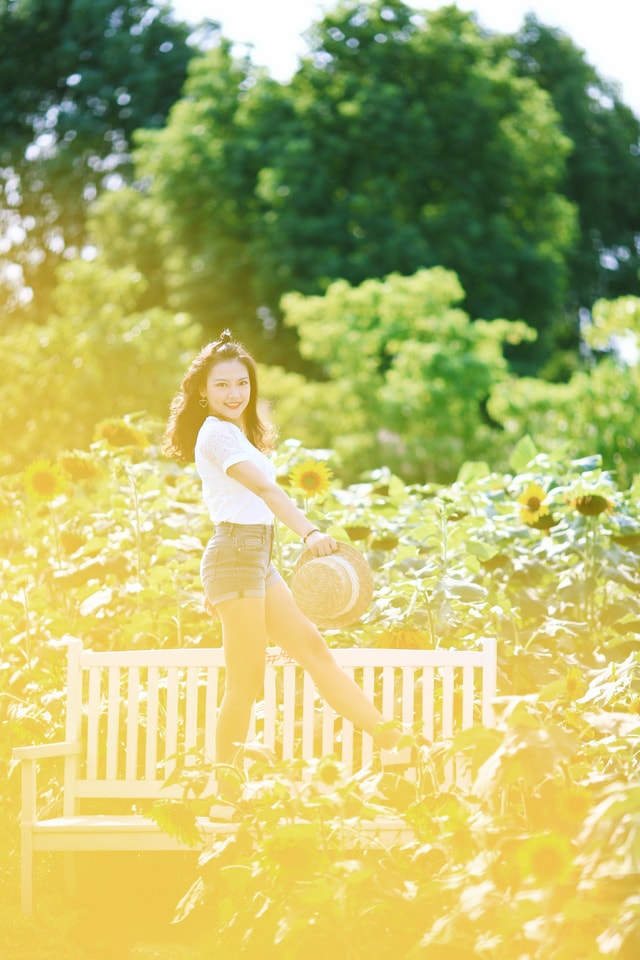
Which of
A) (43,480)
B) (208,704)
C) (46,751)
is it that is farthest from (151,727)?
(43,480)

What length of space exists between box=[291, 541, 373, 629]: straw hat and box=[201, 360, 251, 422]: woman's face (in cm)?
52

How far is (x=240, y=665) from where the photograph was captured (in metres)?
3.66

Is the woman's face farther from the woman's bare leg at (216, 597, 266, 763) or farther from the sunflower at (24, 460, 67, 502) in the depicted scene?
the sunflower at (24, 460, 67, 502)

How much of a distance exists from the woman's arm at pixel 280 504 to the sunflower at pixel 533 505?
139 cm

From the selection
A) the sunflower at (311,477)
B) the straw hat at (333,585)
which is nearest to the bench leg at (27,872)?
the straw hat at (333,585)

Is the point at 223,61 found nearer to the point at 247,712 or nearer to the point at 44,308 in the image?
the point at 44,308

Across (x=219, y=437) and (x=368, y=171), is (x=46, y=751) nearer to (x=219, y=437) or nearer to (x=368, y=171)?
(x=219, y=437)

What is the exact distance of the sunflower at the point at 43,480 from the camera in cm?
495

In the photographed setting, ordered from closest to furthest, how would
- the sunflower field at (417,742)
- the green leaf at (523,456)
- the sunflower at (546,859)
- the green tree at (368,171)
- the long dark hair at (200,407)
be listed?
1. the sunflower at (546,859)
2. the sunflower field at (417,742)
3. the long dark hair at (200,407)
4. the green leaf at (523,456)
5. the green tree at (368,171)

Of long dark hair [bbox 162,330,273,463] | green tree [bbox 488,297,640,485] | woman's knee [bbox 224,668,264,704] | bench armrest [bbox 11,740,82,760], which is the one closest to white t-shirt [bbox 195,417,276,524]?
long dark hair [bbox 162,330,273,463]

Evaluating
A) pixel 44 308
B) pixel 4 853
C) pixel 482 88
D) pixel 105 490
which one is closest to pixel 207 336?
pixel 44 308

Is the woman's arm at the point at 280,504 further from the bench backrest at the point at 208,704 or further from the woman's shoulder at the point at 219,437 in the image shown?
the bench backrest at the point at 208,704

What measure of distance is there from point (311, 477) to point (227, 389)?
28.2 inches

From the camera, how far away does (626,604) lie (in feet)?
16.2
